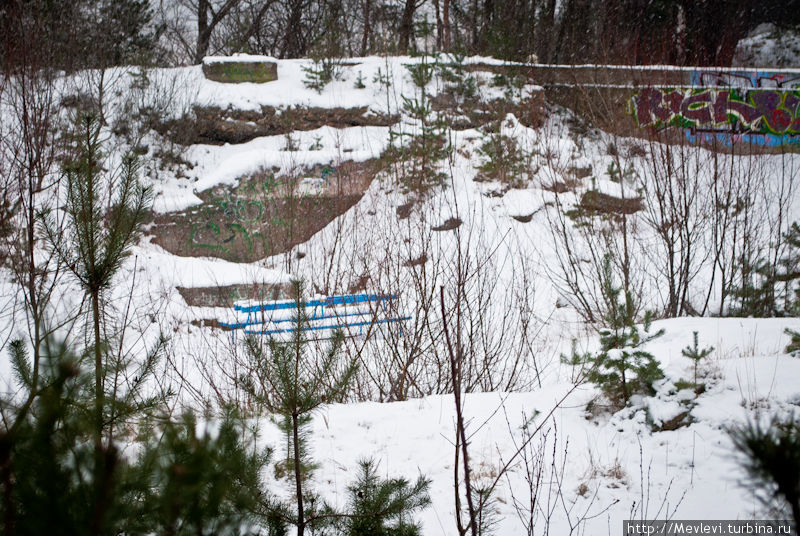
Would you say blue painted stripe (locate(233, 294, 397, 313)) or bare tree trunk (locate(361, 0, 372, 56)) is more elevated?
bare tree trunk (locate(361, 0, 372, 56))

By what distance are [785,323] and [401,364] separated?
307cm

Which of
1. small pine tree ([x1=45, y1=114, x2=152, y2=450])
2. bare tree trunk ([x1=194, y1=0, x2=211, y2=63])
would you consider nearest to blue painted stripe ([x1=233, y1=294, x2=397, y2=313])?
small pine tree ([x1=45, y1=114, x2=152, y2=450])

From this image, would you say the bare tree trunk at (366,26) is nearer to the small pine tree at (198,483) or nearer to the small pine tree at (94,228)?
the small pine tree at (94,228)

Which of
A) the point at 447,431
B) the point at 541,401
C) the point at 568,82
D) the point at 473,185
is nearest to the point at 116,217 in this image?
the point at 447,431

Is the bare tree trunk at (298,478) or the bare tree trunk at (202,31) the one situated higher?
the bare tree trunk at (202,31)

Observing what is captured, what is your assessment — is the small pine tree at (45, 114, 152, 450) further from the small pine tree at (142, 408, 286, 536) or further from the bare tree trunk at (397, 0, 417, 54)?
the bare tree trunk at (397, 0, 417, 54)

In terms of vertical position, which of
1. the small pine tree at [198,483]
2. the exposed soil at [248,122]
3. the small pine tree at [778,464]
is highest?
the exposed soil at [248,122]

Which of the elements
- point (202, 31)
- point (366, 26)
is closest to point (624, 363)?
point (366, 26)

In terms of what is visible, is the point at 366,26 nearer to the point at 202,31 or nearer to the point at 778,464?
the point at 202,31

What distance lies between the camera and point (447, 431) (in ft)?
11.6

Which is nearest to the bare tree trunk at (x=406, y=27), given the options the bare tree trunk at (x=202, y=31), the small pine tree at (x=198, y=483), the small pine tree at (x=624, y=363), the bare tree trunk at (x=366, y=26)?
the bare tree trunk at (x=366, y=26)

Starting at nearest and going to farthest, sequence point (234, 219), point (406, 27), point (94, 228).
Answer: point (94, 228)
point (234, 219)
point (406, 27)

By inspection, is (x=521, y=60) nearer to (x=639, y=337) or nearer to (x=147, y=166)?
(x=147, y=166)

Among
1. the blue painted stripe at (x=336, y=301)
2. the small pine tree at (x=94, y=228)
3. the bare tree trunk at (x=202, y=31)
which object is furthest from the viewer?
the bare tree trunk at (x=202, y=31)
